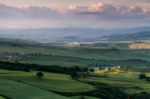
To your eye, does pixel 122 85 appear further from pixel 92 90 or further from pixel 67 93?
pixel 67 93

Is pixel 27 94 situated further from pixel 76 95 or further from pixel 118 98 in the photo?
pixel 118 98

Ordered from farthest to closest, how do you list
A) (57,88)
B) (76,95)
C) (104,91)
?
(104,91), (57,88), (76,95)

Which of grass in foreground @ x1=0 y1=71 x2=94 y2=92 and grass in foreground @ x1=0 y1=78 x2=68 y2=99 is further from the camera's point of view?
grass in foreground @ x1=0 y1=71 x2=94 y2=92

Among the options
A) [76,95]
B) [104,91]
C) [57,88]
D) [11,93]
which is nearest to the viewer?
[11,93]

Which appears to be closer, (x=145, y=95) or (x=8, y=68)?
(x=145, y=95)

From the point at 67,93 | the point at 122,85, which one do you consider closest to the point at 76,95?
the point at 67,93

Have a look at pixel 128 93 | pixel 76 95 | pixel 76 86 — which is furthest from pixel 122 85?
pixel 76 95

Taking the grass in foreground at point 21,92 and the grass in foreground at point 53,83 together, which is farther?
the grass in foreground at point 53,83

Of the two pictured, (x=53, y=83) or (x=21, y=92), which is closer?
(x=21, y=92)

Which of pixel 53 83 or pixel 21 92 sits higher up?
pixel 53 83
